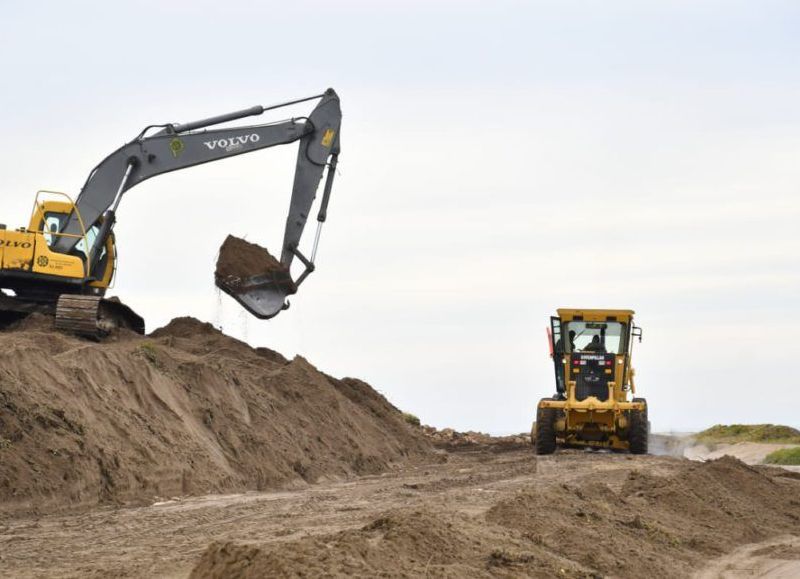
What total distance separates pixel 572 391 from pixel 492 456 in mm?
3670

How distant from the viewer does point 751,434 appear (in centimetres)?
5247

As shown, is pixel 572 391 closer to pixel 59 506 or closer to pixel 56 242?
pixel 56 242

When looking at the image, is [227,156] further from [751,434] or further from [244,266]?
[751,434]

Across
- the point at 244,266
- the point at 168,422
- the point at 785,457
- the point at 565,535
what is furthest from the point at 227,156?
the point at 785,457

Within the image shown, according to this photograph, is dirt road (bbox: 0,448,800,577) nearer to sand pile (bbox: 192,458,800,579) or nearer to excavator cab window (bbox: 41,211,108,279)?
sand pile (bbox: 192,458,800,579)

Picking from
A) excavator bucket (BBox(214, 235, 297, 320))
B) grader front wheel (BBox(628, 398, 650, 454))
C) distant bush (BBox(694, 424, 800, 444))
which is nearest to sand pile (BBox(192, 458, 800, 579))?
grader front wheel (BBox(628, 398, 650, 454))

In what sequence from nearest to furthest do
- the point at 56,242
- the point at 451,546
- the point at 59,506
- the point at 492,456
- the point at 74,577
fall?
the point at 74,577 → the point at 451,546 → the point at 59,506 → the point at 56,242 → the point at 492,456

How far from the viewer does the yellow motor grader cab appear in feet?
82.5

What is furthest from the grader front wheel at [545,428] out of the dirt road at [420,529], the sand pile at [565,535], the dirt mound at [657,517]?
the dirt mound at [657,517]

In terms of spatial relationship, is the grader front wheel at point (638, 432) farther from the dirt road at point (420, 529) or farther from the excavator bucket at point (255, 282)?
the excavator bucket at point (255, 282)

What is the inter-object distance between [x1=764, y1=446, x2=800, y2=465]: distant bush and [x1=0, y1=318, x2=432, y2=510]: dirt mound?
14670 mm

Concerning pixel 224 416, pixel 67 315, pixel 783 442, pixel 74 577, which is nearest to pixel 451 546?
pixel 74 577

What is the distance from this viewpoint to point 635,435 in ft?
82.6

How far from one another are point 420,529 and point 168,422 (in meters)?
9.80
